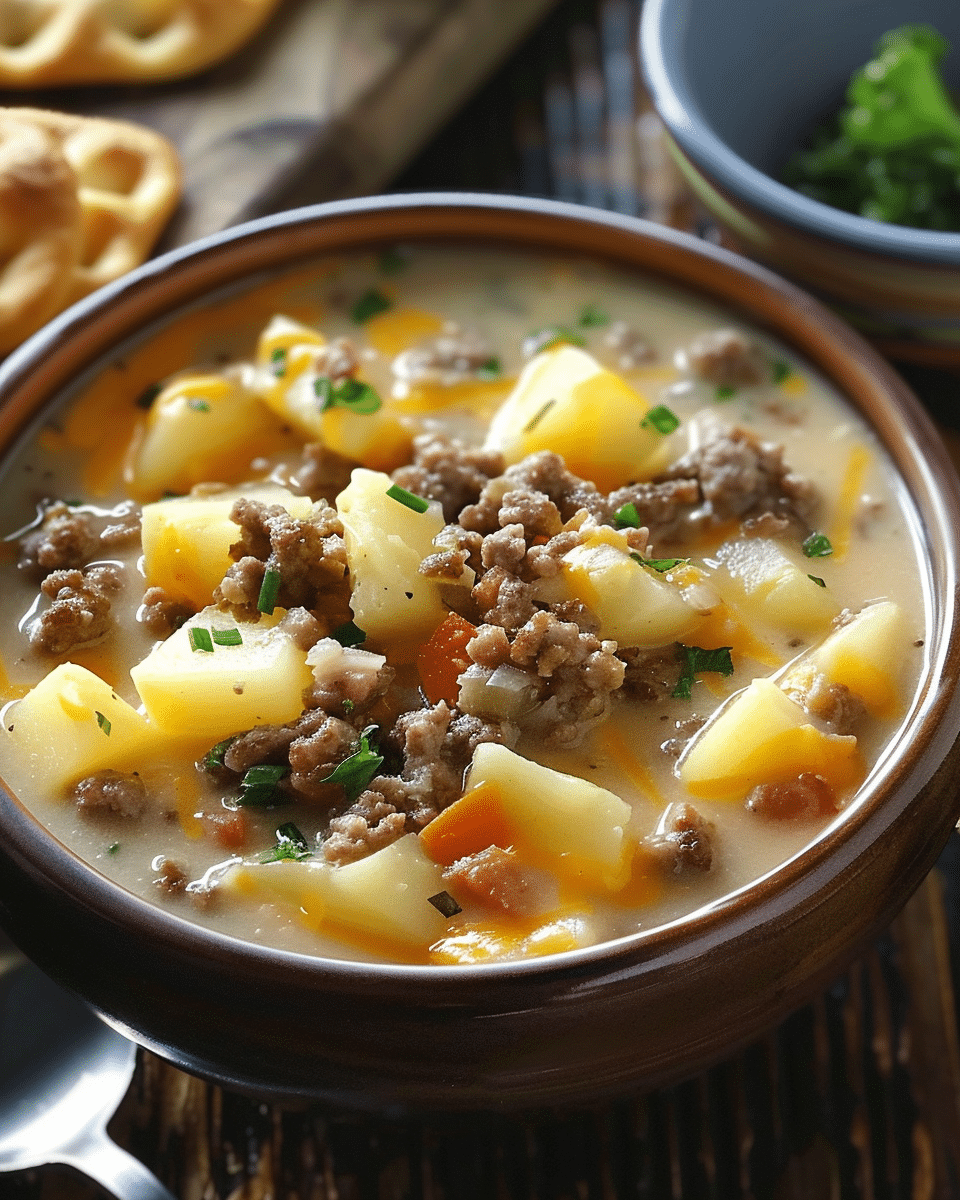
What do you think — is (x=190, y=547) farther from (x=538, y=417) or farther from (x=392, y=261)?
(x=392, y=261)

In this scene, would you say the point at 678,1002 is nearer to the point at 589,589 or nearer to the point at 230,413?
the point at 589,589

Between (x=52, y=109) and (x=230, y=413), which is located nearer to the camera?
(x=230, y=413)

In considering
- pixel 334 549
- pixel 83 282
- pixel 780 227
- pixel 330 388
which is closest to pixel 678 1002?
pixel 334 549

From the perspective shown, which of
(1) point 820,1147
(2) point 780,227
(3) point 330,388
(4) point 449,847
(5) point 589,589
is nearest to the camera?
(4) point 449,847

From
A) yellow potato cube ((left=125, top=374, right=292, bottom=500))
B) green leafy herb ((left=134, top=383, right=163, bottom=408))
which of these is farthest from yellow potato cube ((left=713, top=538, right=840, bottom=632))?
green leafy herb ((left=134, top=383, right=163, bottom=408))

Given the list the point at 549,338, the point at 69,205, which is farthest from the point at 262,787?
the point at 69,205

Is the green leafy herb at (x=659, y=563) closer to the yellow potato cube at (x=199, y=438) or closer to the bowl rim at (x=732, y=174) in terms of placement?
the yellow potato cube at (x=199, y=438)

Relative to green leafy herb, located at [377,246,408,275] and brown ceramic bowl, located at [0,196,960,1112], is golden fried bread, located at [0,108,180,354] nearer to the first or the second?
green leafy herb, located at [377,246,408,275]
